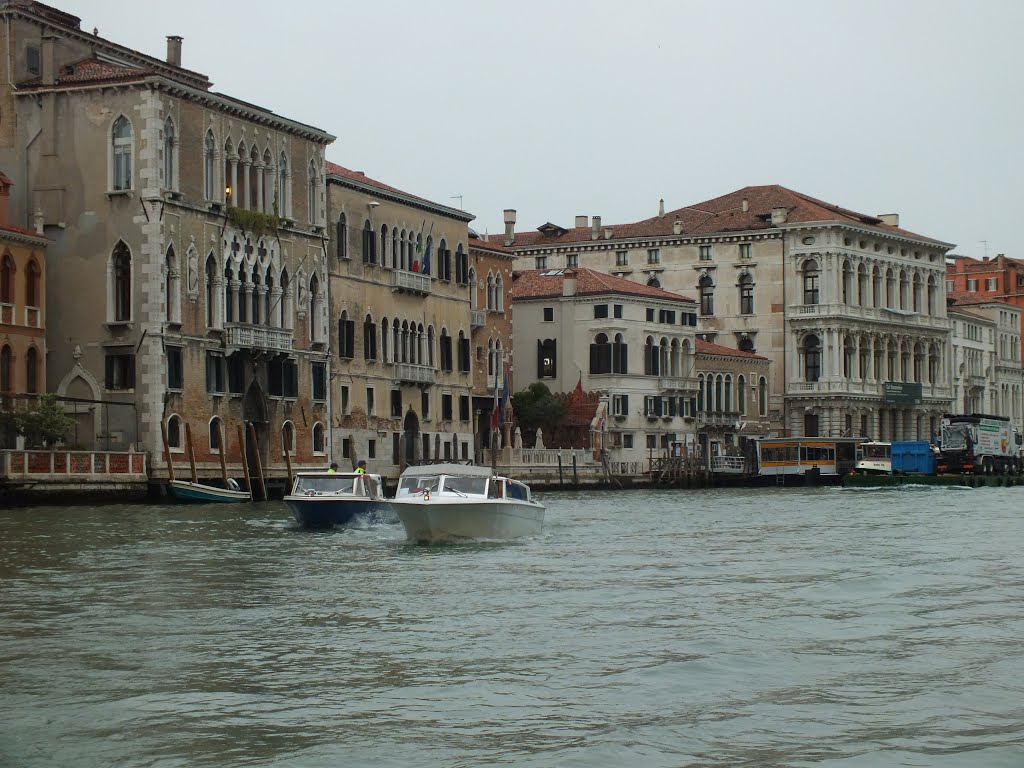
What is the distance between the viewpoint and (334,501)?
3391cm

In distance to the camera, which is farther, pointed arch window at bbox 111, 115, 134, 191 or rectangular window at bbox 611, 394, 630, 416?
rectangular window at bbox 611, 394, 630, 416

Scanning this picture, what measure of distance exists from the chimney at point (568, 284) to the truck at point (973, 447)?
15221 mm

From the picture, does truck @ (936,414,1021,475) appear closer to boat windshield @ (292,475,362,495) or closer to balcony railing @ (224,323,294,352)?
balcony railing @ (224,323,294,352)

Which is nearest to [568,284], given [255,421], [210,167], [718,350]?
[718,350]

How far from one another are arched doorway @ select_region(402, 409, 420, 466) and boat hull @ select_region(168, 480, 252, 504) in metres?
14.3

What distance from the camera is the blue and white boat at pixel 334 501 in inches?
1339

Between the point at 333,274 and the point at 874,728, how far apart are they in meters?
43.6

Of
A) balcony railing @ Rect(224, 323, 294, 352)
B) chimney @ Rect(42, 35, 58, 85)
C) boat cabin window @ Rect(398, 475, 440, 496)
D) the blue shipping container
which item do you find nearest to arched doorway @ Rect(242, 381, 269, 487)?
balcony railing @ Rect(224, 323, 294, 352)

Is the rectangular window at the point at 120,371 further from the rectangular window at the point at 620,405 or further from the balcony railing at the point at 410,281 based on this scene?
the rectangular window at the point at 620,405

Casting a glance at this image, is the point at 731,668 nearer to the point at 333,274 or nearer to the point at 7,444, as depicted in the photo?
the point at 7,444

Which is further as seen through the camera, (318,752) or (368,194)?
(368,194)

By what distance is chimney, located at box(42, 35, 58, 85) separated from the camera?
1858 inches

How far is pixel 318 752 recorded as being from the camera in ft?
40.4

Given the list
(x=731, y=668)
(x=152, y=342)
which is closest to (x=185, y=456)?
(x=152, y=342)
